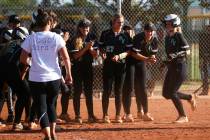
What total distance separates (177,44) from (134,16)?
199 inches

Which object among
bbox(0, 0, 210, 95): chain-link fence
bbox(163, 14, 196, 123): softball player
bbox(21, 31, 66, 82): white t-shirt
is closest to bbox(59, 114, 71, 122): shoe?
bbox(163, 14, 196, 123): softball player

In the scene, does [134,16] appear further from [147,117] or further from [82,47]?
[82,47]

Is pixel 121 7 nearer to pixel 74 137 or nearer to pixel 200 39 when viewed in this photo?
pixel 200 39

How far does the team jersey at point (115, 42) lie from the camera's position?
10180 millimetres

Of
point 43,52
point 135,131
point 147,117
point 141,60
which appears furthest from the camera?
point 147,117

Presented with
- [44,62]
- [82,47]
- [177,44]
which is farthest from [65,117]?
[44,62]

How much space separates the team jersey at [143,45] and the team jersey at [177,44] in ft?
1.77

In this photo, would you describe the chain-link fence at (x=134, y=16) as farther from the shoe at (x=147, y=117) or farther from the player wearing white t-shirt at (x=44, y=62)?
the player wearing white t-shirt at (x=44, y=62)

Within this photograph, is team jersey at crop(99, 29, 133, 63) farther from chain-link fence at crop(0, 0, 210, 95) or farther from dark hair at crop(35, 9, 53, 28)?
chain-link fence at crop(0, 0, 210, 95)

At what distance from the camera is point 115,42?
10.2 meters

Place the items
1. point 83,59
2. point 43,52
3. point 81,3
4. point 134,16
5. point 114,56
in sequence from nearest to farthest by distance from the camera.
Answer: point 43,52 → point 114,56 → point 83,59 → point 134,16 → point 81,3

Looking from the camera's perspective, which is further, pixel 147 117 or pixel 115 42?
pixel 147 117

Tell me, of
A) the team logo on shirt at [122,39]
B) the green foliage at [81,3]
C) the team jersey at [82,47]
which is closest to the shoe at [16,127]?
the team jersey at [82,47]

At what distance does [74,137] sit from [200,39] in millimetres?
7990
